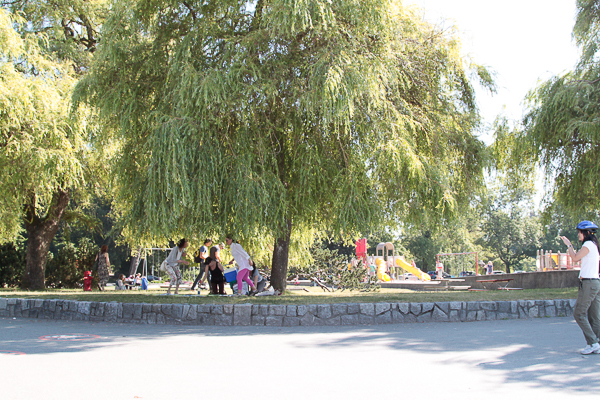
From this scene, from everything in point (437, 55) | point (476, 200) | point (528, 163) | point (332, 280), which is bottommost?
point (332, 280)

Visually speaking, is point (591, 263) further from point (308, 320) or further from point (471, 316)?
point (308, 320)

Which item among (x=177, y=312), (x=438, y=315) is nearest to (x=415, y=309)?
(x=438, y=315)

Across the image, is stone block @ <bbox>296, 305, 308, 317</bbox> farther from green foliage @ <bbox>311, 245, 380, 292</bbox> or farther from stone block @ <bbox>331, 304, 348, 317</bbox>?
green foliage @ <bbox>311, 245, 380, 292</bbox>

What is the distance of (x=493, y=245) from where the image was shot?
61.0 meters

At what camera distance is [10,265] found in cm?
2080

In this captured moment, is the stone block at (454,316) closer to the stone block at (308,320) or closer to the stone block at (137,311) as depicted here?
the stone block at (308,320)

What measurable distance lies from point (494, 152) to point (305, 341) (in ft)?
35.6

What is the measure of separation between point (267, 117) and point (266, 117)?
341mm

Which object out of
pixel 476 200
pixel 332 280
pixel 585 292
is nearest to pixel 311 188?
pixel 476 200

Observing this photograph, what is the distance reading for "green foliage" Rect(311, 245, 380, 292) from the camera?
1930cm

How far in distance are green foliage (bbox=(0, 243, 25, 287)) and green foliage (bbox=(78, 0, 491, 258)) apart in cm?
1088

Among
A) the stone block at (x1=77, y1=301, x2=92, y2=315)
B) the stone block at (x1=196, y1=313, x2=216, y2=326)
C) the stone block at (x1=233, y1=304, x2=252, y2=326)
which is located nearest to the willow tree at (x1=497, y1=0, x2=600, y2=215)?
the stone block at (x1=233, y1=304, x2=252, y2=326)

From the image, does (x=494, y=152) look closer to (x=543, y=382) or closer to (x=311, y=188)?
(x=311, y=188)

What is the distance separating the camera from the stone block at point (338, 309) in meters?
10.3
